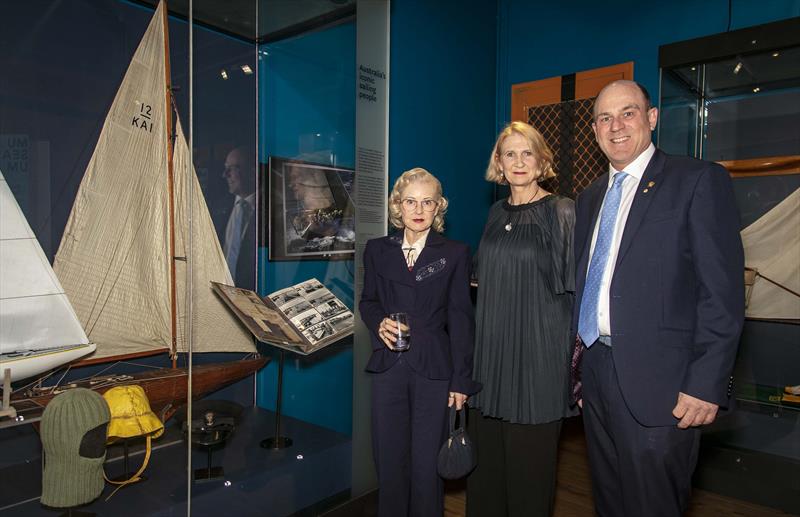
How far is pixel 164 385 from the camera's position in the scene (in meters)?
2.29

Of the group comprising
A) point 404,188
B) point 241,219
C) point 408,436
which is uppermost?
point 404,188

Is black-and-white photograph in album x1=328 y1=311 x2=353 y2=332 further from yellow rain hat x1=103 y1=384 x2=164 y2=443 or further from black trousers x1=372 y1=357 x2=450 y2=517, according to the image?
yellow rain hat x1=103 y1=384 x2=164 y2=443

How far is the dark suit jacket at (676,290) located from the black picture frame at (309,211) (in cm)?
157

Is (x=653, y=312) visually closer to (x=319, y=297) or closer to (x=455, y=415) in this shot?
(x=455, y=415)

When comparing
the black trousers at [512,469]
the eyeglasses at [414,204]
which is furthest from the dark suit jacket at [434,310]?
the black trousers at [512,469]

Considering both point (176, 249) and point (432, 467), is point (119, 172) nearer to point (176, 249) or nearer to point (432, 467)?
point (176, 249)

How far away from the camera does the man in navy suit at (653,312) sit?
1.78 metres

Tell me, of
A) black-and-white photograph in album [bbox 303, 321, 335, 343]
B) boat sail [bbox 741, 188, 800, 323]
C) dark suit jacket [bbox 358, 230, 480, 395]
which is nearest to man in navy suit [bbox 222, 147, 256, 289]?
black-and-white photograph in album [bbox 303, 321, 335, 343]

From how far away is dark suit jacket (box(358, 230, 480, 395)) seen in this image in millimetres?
2438

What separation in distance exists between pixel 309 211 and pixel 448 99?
7.03 feet

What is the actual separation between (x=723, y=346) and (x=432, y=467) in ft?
4.17

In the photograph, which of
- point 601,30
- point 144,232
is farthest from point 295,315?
point 601,30

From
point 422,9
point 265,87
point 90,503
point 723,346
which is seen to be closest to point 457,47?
point 422,9

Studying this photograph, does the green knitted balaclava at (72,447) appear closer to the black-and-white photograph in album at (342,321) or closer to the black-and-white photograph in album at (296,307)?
the black-and-white photograph in album at (296,307)
